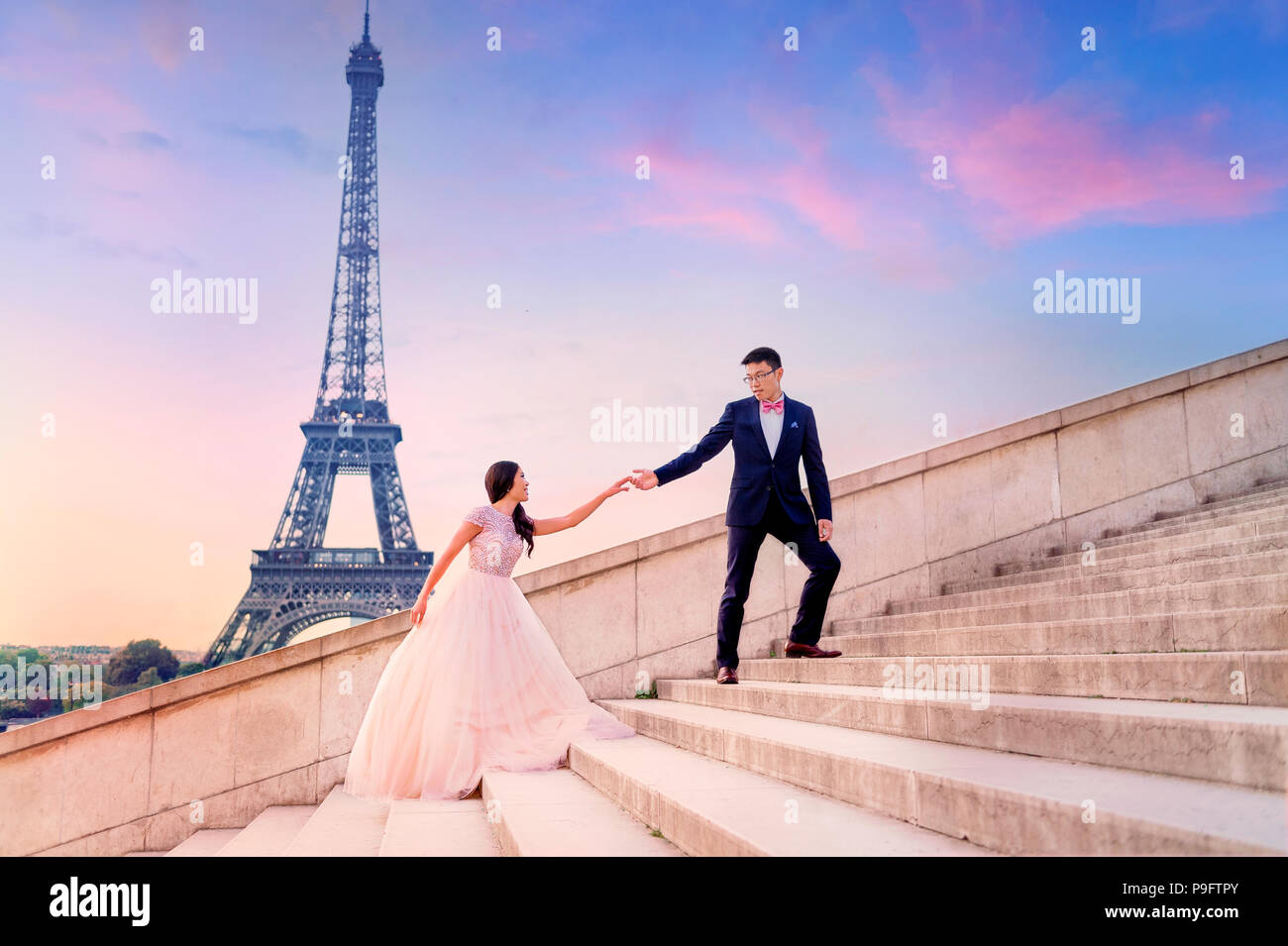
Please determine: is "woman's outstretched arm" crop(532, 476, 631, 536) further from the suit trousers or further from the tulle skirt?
the suit trousers

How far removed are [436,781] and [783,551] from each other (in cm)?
406

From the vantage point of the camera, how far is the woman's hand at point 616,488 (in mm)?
6336

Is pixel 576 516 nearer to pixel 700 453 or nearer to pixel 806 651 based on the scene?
pixel 700 453

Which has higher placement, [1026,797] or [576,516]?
[576,516]

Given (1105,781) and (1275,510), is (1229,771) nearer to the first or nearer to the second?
(1105,781)

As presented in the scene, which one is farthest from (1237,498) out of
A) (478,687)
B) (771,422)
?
(478,687)

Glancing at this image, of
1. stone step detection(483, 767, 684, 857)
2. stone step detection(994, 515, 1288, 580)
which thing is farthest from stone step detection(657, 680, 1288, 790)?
stone step detection(994, 515, 1288, 580)

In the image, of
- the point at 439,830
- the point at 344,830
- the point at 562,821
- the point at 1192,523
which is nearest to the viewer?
the point at 562,821

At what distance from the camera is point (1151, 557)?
620 cm

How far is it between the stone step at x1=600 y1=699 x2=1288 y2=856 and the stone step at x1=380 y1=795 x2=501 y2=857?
127 cm

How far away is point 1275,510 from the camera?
6.28m

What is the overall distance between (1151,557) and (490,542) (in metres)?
4.37

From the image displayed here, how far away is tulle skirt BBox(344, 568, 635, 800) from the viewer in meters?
5.48
